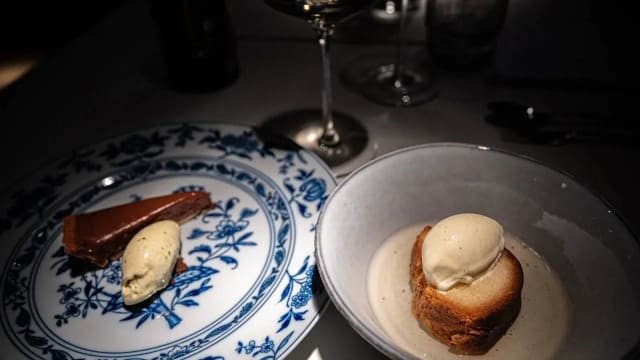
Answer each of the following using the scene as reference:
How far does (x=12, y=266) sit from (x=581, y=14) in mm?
1199

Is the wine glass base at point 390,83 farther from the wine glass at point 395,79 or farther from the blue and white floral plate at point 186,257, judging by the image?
the blue and white floral plate at point 186,257

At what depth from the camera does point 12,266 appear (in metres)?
0.67

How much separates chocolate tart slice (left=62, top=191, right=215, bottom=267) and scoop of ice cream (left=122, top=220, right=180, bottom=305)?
21mm

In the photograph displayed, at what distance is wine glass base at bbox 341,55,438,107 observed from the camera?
0.99 meters

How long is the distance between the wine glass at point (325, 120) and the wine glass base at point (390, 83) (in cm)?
9

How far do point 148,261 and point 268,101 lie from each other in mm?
464

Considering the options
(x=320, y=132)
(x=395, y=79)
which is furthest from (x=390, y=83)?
(x=320, y=132)

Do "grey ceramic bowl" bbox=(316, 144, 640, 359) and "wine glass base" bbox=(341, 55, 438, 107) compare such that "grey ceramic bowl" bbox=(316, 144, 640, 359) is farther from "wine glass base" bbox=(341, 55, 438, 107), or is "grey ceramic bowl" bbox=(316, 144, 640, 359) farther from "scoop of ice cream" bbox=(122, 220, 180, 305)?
"wine glass base" bbox=(341, 55, 438, 107)

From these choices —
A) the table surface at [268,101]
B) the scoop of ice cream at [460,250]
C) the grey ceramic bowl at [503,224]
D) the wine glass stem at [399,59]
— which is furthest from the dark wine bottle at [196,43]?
the scoop of ice cream at [460,250]

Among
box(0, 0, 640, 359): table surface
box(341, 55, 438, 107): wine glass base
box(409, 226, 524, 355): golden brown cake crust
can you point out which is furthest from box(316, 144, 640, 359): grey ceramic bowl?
box(341, 55, 438, 107): wine glass base

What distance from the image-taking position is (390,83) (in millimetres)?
1033

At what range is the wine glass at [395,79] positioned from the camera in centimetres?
99

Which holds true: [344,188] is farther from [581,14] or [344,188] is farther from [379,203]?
[581,14]

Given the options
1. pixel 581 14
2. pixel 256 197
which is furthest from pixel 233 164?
pixel 581 14
